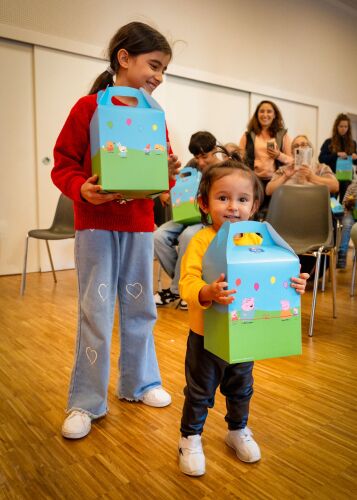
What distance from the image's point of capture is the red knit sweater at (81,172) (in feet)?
3.98

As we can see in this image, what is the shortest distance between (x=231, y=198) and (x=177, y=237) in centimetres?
183

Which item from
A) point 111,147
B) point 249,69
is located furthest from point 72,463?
point 249,69

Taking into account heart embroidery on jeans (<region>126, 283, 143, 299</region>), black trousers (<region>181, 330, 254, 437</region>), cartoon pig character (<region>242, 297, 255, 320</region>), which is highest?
cartoon pig character (<region>242, 297, 255, 320</region>)

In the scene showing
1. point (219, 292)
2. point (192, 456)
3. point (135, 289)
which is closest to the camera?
point (219, 292)

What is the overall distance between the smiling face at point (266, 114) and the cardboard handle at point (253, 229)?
239cm

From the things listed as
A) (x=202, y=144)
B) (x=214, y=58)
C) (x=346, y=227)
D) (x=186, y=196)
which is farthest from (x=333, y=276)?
(x=214, y=58)

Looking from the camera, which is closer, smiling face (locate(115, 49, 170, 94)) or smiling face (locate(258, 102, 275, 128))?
smiling face (locate(115, 49, 170, 94))

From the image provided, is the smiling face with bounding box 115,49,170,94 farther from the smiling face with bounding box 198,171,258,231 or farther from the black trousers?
the black trousers

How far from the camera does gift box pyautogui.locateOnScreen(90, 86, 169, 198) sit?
1071 mm

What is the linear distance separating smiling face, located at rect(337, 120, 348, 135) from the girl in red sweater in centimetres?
366

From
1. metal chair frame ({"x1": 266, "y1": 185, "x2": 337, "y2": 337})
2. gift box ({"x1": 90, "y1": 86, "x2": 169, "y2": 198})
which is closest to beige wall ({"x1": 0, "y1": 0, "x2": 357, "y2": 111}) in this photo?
metal chair frame ({"x1": 266, "y1": 185, "x2": 337, "y2": 337})

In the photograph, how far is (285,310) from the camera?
3.29 feet

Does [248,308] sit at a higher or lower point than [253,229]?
lower

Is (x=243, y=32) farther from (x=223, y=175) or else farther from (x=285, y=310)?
(x=285, y=310)
